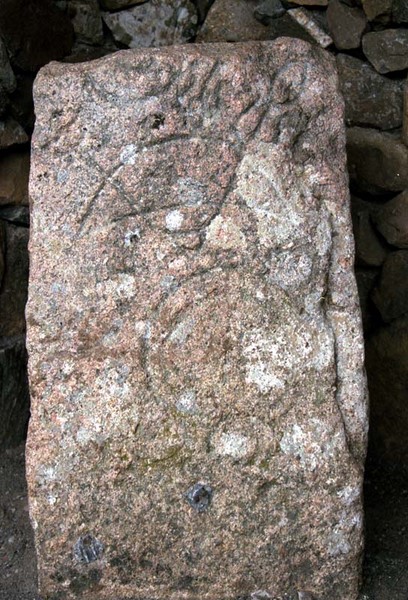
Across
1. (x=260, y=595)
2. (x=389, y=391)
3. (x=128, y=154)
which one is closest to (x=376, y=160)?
(x=389, y=391)

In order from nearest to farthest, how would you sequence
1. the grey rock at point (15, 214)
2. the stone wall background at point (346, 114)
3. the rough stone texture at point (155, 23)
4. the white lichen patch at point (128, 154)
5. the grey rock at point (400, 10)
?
the white lichen patch at point (128, 154), the grey rock at point (400, 10), the stone wall background at point (346, 114), the grey rock at point (15, 214), the rough stone texture at point (155, 23)

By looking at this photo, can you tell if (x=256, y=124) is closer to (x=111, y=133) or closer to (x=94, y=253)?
(x=111, y=133)

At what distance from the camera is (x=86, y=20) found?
3.10m

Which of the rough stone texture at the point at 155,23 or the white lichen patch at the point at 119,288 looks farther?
the rough stone texture at the point at 155,23

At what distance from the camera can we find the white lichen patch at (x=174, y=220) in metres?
2.27

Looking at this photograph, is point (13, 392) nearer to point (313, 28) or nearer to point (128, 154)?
point (128, 154)

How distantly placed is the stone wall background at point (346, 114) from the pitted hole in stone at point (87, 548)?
31.9 inches

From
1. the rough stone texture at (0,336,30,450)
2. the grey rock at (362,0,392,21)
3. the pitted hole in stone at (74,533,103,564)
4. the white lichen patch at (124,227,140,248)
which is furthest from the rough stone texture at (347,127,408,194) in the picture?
the pitted hole in stone at (74,533,103,564)

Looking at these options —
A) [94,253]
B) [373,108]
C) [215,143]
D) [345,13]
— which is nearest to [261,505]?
[94,253]

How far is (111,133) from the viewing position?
7.40 ft

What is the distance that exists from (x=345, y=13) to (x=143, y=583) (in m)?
1.65

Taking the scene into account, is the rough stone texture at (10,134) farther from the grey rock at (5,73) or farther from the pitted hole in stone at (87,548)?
the pitted hole in stone at (87,548)

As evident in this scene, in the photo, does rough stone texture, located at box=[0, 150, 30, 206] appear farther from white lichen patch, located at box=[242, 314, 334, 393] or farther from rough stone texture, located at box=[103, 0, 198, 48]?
white lichen patch, located at box=[242, 314, 334, 393]

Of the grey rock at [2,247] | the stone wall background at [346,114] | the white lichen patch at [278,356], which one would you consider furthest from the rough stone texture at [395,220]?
the grey rock at [2,247]
